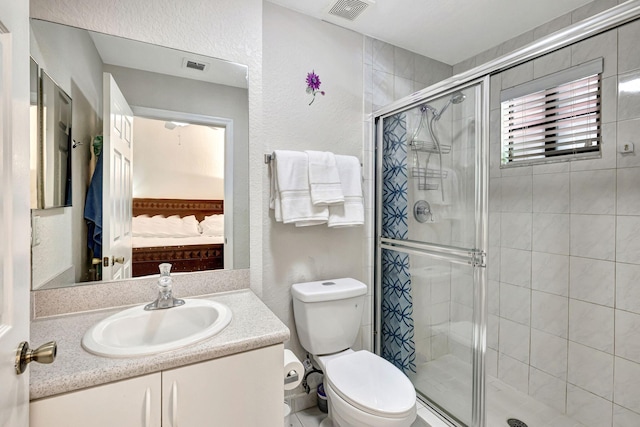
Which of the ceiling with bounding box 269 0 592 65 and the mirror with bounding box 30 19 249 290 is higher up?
the ceiling with bounding box 269 0 592 65

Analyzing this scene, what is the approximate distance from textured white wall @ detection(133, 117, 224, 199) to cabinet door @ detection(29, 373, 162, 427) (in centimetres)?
81

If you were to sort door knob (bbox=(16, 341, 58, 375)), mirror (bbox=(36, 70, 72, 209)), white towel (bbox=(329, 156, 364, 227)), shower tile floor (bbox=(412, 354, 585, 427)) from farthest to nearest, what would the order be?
white towel (bbox=(329, 156, 364, 227))
shower tile floor (bbox=(412, 354, 585, 427))
mirror (bbox=(36, 70, 72, 209))
door knob (bbox=(16, 341, 58, 375))

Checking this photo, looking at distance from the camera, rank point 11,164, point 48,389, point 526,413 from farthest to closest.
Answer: point 526,413 < point 48,389 < point 11,164

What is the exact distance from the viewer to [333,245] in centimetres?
191

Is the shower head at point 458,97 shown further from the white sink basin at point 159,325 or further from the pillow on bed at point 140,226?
the pillow on bed at point 140,226

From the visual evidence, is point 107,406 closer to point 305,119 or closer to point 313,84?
point 305,119

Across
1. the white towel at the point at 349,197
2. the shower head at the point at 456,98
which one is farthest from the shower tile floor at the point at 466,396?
the shower head at the point at 456,98

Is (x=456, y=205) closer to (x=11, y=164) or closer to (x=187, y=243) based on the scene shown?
(x=187, y=243)

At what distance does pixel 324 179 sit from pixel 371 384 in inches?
40.4

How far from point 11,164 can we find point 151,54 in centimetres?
102

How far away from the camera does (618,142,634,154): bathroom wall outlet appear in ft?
4.99

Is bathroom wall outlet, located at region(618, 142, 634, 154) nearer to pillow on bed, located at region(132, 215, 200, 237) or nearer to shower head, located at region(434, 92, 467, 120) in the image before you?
shower head, located at region(434, 92, 467, 120)

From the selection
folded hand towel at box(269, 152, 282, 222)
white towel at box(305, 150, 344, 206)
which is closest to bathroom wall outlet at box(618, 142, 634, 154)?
white towel at box(305, 150, 344, 206)

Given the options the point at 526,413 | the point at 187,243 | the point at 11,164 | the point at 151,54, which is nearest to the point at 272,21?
the point at 151,54
